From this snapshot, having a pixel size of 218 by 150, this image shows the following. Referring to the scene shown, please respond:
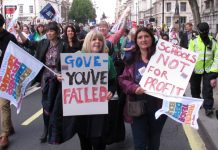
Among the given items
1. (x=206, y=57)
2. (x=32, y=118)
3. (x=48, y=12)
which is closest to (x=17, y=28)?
(x=32, y=118)

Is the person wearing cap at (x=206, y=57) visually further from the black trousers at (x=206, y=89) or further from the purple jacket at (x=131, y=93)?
the purple jacket at (x=131, y=93)

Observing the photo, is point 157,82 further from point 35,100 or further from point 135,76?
point 35,100

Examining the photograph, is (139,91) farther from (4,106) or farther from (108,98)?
(4,106)

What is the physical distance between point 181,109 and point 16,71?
1952mm

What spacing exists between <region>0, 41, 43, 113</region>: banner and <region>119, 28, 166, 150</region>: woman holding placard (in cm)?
112

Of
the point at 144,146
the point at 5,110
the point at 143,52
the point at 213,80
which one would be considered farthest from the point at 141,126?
the point at 213,80

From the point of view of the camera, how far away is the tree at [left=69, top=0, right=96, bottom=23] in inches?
5041

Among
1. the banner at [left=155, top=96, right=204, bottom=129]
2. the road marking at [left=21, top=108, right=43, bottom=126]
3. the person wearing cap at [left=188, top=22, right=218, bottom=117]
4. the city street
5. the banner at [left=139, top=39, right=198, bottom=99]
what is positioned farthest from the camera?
the road marking at [left=21, top=108, right=43, bottom=126]

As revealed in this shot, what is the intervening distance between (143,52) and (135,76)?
0.27m

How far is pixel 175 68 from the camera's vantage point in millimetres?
4133

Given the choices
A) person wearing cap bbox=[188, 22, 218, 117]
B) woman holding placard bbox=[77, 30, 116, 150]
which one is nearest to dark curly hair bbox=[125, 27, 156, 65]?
woman holding placard bbox=[77, 30, 116, 150]

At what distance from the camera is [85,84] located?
13.8 feet

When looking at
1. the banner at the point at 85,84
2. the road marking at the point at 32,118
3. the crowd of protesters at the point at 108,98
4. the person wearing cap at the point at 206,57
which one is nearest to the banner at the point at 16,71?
the crowd of protesters at the point at 108,98

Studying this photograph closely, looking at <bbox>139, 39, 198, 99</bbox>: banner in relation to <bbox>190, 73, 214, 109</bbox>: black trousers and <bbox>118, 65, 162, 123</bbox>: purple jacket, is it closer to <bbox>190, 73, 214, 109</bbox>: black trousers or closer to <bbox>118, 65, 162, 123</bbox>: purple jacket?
<bbox>118, 65, 162, 123</bbox>: purple jacket
